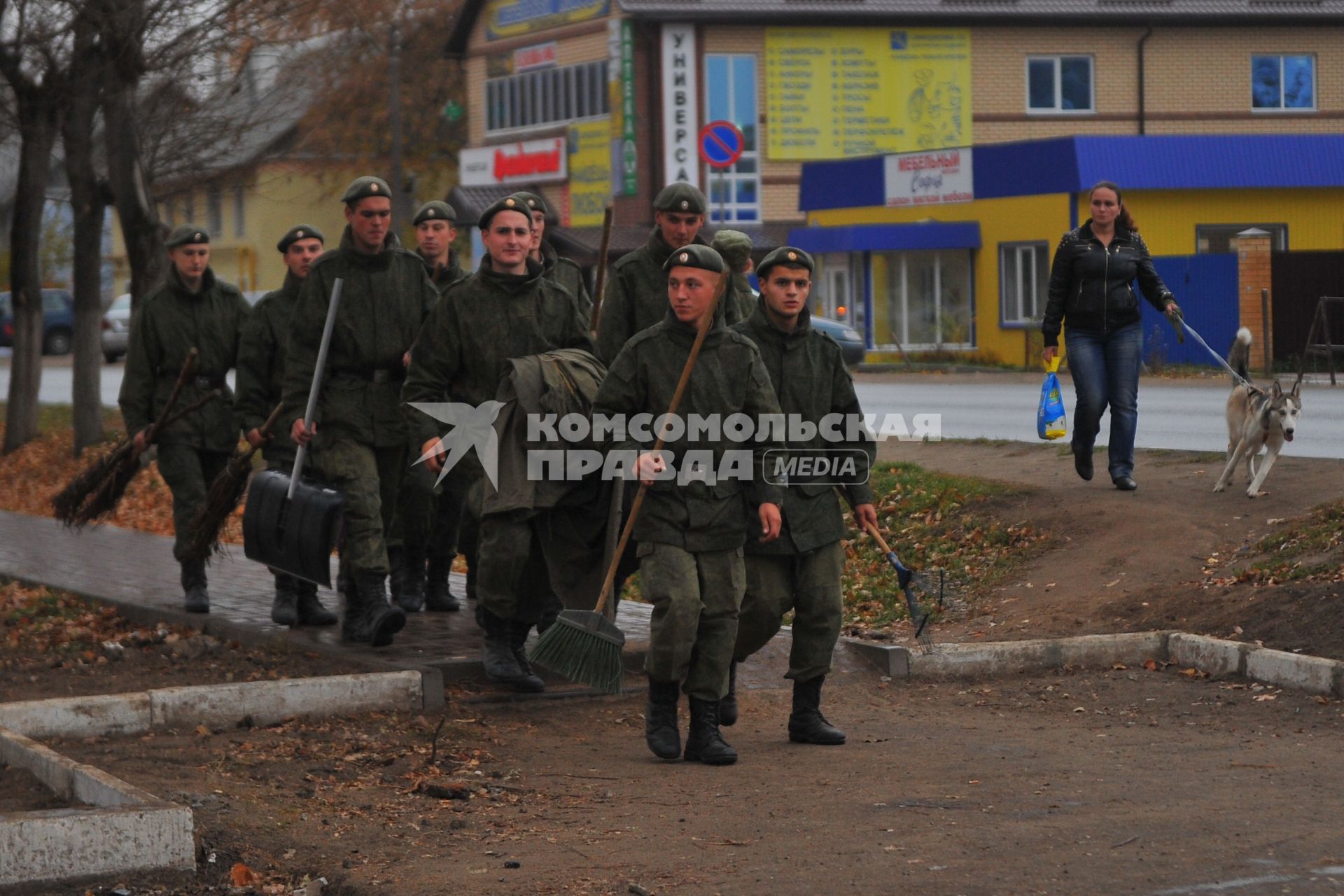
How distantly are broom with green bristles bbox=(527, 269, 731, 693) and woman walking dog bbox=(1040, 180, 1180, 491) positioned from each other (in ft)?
17.3

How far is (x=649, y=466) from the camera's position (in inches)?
253

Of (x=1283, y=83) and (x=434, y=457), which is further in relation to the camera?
(x=1283, y=83)

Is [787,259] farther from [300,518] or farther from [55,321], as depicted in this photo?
Answer: [55,321]

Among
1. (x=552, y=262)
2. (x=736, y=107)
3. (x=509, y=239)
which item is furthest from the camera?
(x=736, y=107)

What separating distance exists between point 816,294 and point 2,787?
35.8 m

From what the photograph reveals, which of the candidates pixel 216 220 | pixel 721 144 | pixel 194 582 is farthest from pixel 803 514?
pixel 216 220

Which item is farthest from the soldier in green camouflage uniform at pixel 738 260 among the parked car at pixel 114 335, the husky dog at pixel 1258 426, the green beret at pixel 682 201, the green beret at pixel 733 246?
the parked car at pixel 114 335

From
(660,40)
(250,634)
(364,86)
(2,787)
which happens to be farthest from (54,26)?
(364,86)

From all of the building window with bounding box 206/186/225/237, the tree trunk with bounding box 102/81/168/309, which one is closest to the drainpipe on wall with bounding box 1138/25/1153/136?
the tree trunk with bounding box 102/81/168/309

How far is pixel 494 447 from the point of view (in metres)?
7.53

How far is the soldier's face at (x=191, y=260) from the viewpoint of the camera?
33.0ft

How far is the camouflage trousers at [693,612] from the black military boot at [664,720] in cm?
5

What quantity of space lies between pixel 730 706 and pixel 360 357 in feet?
8.33

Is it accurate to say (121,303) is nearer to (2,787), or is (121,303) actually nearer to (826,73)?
(826,73)
